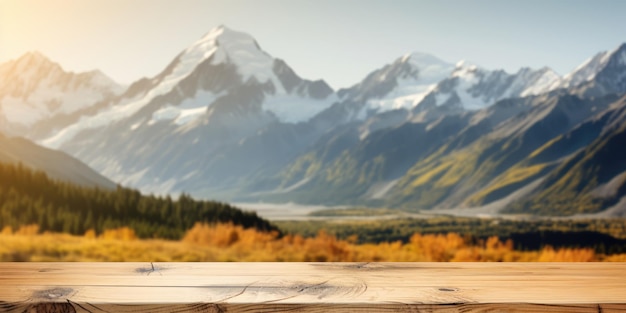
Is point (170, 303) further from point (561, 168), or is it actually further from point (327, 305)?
point (561, 168)

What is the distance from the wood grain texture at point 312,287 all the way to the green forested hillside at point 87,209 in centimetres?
3552

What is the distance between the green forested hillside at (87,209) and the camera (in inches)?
1506

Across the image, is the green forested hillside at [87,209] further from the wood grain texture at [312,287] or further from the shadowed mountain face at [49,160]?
the wood grain texture at [312,287]

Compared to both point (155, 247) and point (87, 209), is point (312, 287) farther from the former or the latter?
point (87, 209)

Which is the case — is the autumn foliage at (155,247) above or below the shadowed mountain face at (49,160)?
below

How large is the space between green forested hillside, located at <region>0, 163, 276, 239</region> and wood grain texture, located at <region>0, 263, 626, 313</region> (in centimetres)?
3552

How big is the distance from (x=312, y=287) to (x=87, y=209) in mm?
40792

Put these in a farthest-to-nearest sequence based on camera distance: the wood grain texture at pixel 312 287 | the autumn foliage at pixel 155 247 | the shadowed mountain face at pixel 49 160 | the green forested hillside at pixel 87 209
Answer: the shadowed mountain face at pixel 49 160 → the green forested hillside at pixel 87 209 → the autumn foliage at pixel 155 247 → the wood grain texture at pixel 312 287

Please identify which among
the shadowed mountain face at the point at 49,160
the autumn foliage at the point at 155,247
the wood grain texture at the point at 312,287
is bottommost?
the wood grain texture at the point at 312,287

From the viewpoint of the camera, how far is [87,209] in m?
40.3

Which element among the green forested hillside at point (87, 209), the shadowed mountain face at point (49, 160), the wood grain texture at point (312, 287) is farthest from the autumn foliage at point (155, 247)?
the shadowed mountain face at point (49, 160)

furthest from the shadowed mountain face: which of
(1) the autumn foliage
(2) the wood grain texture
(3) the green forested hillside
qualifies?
(2) the wood grain texture

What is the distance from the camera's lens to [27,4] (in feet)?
124

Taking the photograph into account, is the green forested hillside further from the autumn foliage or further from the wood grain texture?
the wood grain texture
